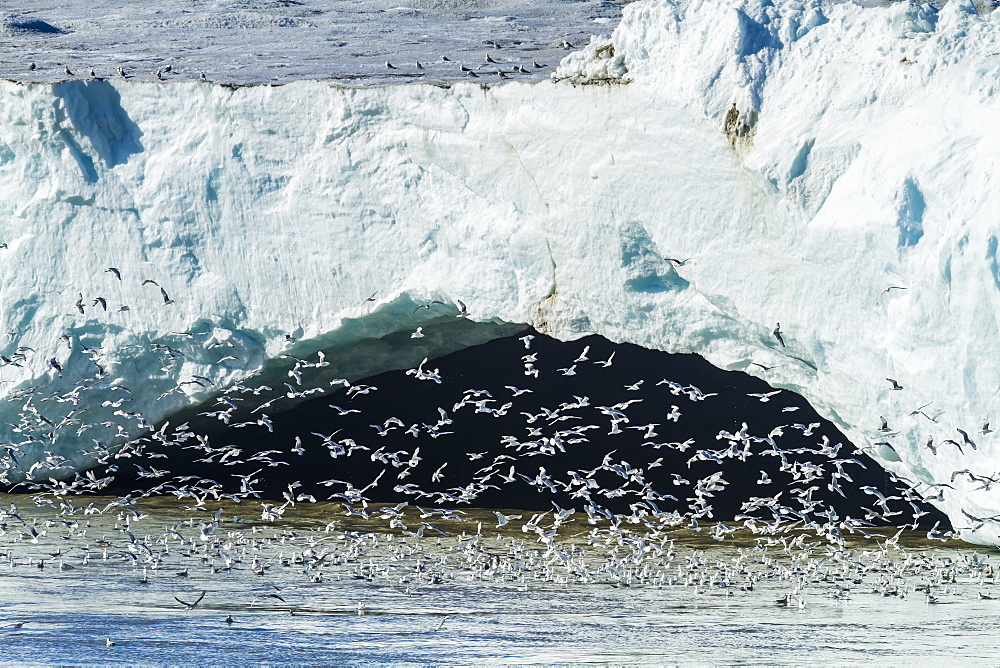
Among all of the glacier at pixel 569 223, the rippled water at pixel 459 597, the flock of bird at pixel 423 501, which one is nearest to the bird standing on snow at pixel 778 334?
the glacier at pixel 569 223

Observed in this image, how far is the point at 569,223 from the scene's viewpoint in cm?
822

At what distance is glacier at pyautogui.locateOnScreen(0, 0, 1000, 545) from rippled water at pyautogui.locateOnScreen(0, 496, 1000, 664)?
84 centimetres

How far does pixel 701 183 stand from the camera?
7.81 m

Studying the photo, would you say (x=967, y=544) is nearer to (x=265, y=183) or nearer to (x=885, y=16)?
(x=885, y=16)

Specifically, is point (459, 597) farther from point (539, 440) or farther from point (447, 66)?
point (539, 440)

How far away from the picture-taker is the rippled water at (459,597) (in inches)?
230

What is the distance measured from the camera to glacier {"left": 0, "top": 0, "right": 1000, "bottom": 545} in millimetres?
7188

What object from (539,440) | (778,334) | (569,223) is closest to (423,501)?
(539,440)

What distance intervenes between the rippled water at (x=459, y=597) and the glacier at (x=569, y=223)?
0.84 metres

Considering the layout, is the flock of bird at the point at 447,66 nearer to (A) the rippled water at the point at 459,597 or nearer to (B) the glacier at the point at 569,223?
(B) the glacier at the point at 569,223

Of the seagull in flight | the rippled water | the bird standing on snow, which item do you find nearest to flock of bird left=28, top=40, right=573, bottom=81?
the bird standing on snow

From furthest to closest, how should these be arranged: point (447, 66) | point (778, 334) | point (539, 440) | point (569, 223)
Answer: point (539, 440), point (447, 66), point (569, 223), point (778, 334)

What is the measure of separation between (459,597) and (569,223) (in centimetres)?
267

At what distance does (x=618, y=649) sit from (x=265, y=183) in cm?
452
